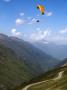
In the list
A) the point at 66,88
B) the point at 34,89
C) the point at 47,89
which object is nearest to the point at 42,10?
the point at 66,88

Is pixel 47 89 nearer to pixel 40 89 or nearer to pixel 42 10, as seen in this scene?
pixel 40 89

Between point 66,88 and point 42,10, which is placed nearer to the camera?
point 42,10

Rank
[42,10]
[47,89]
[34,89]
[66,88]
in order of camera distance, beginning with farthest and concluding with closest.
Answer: [34,89] → [47,89] → [66,88] → [42,10]

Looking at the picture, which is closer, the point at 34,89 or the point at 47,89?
the point at 47,89

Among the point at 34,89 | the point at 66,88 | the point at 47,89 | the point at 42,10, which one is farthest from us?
the point at 34,89

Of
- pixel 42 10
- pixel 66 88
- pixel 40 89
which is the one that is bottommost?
pixel 66 88

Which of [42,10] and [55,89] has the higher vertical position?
[42,10]

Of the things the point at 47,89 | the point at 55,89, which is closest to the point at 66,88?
the point at 55,89

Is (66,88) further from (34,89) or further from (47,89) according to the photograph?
(34,89)

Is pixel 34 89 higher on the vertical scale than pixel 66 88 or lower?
higher
